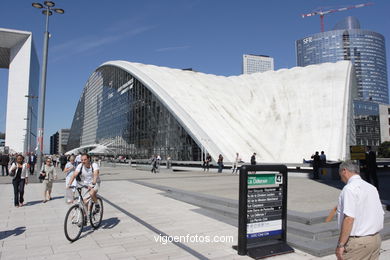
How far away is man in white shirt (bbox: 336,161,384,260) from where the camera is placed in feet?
10.4

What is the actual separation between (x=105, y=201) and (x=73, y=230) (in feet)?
16.1

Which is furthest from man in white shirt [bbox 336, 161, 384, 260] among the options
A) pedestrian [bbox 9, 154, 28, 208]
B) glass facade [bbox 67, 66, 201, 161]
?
glass facade [bbox 67, 66, 201, 161]

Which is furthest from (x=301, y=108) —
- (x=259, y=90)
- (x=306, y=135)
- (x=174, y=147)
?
(x=174, y=147)

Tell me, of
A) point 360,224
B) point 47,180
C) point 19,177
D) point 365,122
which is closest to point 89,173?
point 19,177

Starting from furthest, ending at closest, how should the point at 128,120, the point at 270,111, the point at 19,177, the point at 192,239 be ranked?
the point at 128,120 → the point at 270,111 → the point at 19,177 → the point at 192,239

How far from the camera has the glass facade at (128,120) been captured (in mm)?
34750

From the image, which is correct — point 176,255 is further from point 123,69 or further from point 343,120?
point 123,69

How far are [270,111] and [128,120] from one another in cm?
2390

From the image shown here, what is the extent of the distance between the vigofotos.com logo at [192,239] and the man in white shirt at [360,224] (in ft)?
10.6

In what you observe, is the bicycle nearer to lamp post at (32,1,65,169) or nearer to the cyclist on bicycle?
the cyclist on bicycle

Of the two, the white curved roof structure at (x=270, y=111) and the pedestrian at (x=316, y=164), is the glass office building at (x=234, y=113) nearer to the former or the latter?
the white curved roof structure at (x=270, y=111)

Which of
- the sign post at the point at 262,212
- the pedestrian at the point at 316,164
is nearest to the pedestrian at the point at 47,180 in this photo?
the sign post at the point at 262,212

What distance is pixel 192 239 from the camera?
6.24 m

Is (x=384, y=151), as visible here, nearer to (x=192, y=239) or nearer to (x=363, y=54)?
(x=192, y=239)
